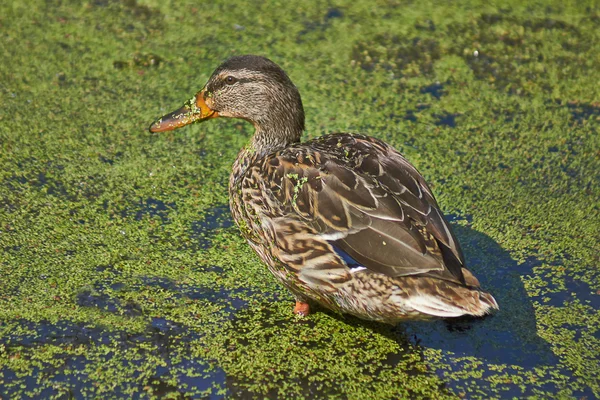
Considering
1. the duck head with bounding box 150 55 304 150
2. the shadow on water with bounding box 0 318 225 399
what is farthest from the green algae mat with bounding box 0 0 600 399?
the duck head with bounding box 150 55 304 150

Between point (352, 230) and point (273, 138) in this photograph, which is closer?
point (352, 230)

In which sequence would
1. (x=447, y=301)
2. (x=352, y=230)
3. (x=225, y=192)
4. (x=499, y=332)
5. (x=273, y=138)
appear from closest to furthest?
1. (x=447, y=301)
2. (x=352, y=230)
3. (x=499, y=332)
4. (x=273, y=138)
5. (x=225, y=192)

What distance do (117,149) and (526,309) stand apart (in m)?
2.82

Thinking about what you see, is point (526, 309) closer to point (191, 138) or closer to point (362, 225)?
point (362, 225)

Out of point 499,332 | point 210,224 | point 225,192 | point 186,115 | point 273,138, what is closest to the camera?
point 499,332

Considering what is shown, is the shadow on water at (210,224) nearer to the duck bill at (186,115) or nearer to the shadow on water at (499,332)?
the duck bill at (186,115)

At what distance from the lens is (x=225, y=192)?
511cm

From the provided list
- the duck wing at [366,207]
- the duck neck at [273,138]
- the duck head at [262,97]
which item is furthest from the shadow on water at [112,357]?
the duck head at [262,97]

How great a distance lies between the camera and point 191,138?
559cm

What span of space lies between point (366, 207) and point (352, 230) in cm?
13

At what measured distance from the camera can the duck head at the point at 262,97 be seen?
14.8ft

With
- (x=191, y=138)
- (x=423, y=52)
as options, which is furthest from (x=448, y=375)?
(x=423, y=52)

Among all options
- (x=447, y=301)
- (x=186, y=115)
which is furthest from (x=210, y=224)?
(x=447, y=301)

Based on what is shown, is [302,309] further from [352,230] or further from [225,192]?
[225,192]
